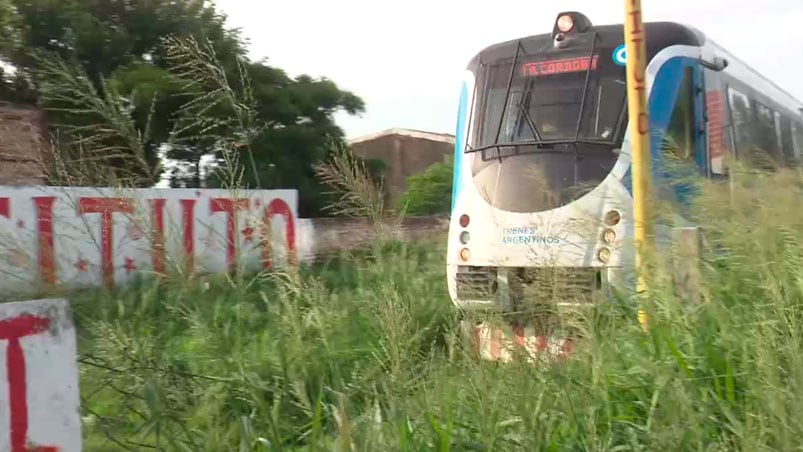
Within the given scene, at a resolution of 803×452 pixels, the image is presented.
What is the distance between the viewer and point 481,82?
6992mm

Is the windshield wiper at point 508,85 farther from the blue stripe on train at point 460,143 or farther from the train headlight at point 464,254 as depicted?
the train headlight at point 464,254

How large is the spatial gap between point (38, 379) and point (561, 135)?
4.70m

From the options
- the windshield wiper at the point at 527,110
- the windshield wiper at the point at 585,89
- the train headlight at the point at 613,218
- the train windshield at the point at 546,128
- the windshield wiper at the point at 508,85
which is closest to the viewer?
the train headlight at the point at 613,218

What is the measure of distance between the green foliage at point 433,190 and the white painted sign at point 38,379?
1395cm

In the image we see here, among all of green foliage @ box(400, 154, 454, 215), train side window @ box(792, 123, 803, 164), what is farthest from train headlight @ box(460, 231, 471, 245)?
green foliage @ box(400, 154, 454, 215)

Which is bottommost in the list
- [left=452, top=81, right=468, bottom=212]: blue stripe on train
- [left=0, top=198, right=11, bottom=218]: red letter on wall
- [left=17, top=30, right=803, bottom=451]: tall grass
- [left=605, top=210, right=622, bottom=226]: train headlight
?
[left=17, top=30, right=803, bottom=451]: tall grass

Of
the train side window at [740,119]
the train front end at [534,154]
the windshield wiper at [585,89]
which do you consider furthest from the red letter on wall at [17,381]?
the train side window at [740,119]

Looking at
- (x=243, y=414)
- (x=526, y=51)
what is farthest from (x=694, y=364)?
(x=526, y=51)

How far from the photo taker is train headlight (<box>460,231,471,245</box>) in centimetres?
639

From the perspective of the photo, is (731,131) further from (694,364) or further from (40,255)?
(40,255)

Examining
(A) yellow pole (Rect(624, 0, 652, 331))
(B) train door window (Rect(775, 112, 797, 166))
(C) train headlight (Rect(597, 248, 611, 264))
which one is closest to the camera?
(A) yellow pole (Rect(624, 0, 652, 331))

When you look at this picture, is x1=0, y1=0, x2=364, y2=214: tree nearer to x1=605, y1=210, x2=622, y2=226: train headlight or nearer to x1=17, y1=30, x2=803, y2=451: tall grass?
x1=605, y1=210, x2=622, y2=226: train headlight

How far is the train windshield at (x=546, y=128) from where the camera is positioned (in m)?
6.16

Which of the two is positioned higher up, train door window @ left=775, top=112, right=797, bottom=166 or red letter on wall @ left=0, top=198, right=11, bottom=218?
train door window @ left=775, top=112, right=797, bottom=166
